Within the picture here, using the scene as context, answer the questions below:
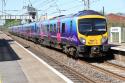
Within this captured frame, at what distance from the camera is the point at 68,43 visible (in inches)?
897

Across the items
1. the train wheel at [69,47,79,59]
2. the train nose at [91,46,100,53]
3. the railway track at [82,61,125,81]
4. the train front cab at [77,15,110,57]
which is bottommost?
the railway track at [82,61,125,81]

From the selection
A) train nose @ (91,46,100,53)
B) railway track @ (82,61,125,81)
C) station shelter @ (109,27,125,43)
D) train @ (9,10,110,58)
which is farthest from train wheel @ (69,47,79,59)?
station shelter @ (109,27,125,43)

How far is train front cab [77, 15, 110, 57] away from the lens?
20719 mm

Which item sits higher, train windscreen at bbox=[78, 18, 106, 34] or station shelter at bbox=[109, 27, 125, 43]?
train windscreen at bbox=[78, 18, 106, 34]

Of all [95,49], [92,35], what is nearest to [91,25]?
[92,35]

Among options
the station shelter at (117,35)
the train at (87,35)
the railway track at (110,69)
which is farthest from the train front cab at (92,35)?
the station shelter at (117,35)

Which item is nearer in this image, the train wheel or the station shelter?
the train wheel

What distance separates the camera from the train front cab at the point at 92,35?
20.7 m

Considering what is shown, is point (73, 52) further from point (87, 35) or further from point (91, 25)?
point (91, 25)

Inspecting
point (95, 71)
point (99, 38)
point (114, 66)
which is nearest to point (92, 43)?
point (99, 38)

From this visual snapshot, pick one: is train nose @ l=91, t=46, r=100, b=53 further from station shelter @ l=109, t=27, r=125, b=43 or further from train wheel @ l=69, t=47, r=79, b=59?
station shelter @ l=109, t=27, r=125, b=43

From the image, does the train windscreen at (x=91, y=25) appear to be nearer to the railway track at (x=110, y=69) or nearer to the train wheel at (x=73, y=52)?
the train wheel at (x=73, y=52)

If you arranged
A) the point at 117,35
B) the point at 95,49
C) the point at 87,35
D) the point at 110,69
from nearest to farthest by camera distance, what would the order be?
the point at 110,69 → the point at 95,49 → the point at 87,35 → the point at 117,35

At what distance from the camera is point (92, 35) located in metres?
20.9
